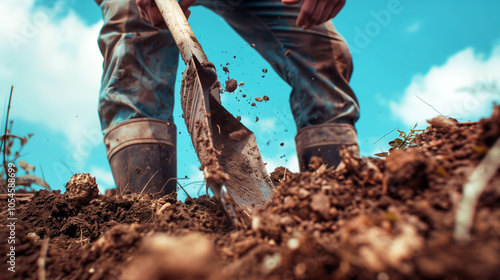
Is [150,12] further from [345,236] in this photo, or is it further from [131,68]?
[345,236]

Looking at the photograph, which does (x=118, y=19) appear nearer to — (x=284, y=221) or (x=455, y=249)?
(x=284, y=221)

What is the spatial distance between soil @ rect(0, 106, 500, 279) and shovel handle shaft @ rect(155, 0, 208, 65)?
3.52 ft

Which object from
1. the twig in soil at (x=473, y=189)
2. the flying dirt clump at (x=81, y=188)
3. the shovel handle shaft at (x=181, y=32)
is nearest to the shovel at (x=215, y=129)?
the shovel handle shaft at (x=181, y=32)

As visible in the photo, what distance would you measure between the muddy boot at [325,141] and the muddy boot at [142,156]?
3.42ft

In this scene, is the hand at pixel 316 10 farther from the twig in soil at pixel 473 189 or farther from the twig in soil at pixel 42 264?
the twig in soil at pixel 42 264

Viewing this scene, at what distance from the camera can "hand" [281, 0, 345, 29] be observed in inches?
91.0

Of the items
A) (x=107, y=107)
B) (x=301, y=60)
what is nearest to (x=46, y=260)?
(x=107, y=107)

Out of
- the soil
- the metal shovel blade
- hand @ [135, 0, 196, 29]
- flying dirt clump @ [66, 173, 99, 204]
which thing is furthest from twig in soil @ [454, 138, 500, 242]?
hand @ [135, 0, 196, 29]

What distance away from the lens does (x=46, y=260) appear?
3.17 feet

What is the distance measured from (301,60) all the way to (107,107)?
1.59m

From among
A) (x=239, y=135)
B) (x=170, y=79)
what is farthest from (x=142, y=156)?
(x=170, y=79)

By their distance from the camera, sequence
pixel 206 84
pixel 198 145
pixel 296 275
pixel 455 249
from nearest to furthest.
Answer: pixel 455 249
pixel 296 275
pixel 198 145
pixel 206 84

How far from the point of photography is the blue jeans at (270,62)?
2.44 metres

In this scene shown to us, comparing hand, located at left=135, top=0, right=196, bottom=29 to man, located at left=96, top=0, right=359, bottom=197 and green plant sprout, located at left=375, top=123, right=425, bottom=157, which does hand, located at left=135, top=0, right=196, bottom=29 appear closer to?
man, located at left=96, top=0, right=359, bottom=197
